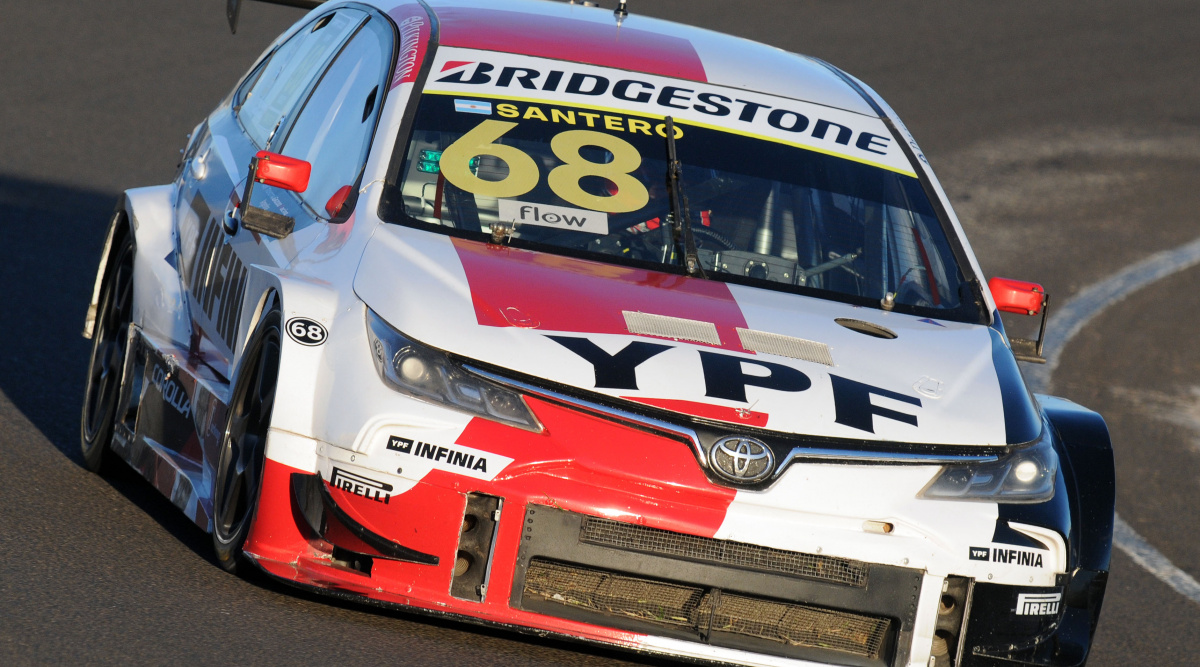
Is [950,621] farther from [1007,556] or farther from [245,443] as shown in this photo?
[245,443]

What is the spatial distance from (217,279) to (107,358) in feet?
2.79

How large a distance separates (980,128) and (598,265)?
11850 millimetres

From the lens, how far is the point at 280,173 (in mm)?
5129

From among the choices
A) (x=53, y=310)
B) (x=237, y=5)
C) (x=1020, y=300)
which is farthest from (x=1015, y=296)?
(x=53, y=310)

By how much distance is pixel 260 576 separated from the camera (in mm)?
4695

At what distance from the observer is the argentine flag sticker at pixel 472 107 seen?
17.9 feet

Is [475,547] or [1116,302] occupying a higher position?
[475,547]

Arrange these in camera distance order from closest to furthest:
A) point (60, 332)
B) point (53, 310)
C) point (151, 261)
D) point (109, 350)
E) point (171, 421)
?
1. point (171, 421)
2. point (151, 261)
3. point (109, 350)
4. point (60, 332)
5. point (53, 310)

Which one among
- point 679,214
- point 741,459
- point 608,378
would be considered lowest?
point 741,459

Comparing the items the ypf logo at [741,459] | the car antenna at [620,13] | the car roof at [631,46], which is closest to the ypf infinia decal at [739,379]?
the ypf logo at [741,459]

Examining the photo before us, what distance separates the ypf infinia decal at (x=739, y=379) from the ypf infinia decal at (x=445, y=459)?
33 centimetres

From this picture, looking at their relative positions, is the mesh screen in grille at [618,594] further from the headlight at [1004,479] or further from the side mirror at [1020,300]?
the side mirror at [1020,300]

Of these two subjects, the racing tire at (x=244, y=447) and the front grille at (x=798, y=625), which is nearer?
the front grille at (x=798, y=625)

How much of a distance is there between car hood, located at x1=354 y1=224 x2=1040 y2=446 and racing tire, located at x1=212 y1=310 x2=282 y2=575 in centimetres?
31
